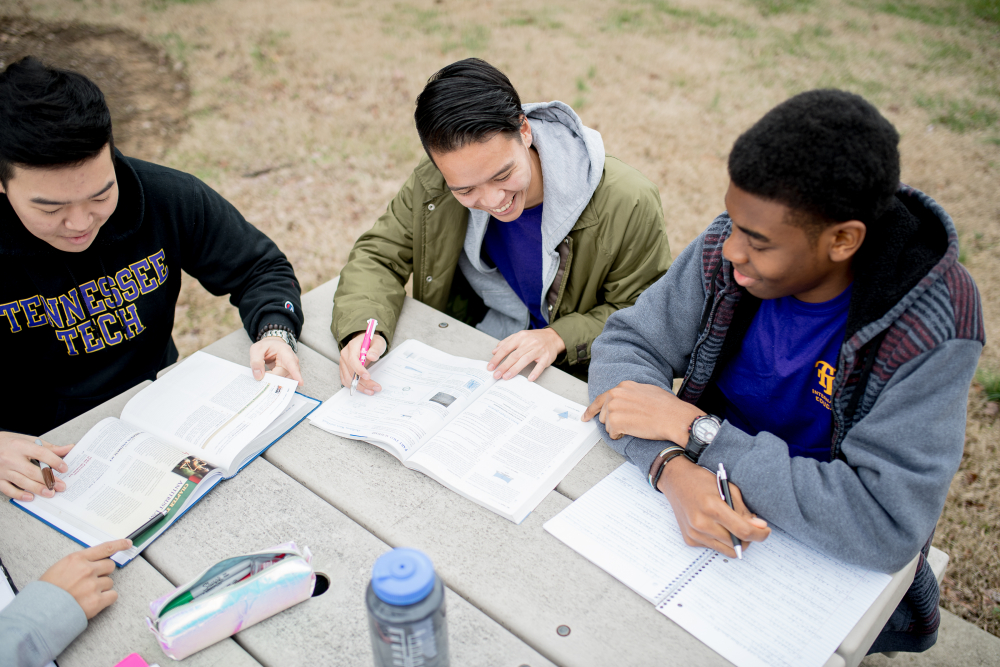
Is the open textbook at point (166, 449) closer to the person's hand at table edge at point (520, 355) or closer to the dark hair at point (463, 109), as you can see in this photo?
the person's hand at table edge at point (520, 355)

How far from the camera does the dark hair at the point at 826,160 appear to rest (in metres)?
1.12

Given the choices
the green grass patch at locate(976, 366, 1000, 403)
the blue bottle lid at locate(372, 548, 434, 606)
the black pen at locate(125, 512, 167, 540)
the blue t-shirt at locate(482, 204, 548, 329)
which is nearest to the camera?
the blue bottle lid at locate(372, 548, 434, 606)

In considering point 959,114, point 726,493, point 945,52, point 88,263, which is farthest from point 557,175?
point 945,52

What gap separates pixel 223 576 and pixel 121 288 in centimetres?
112

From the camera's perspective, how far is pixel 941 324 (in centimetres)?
116

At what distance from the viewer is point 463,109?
1763 millimetres

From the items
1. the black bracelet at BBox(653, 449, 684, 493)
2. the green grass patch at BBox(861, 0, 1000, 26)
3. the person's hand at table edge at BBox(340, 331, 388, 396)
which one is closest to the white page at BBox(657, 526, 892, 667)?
the black bracelet at BBox(653, 449, 684, 493)

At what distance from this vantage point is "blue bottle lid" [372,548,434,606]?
2.69 feet

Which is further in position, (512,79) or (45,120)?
(512,79)

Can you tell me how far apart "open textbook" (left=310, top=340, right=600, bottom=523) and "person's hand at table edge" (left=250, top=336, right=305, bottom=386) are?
0.16m

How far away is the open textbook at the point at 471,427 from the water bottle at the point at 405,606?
47 centimetres

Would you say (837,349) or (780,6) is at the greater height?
(780,6)

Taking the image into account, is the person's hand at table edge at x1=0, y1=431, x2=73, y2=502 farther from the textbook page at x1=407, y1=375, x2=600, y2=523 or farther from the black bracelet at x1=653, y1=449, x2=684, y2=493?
the black bracelet at x1=653, y1=449, x2=684, y2=493

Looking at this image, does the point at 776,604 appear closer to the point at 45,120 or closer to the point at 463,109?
the point at 463,109
